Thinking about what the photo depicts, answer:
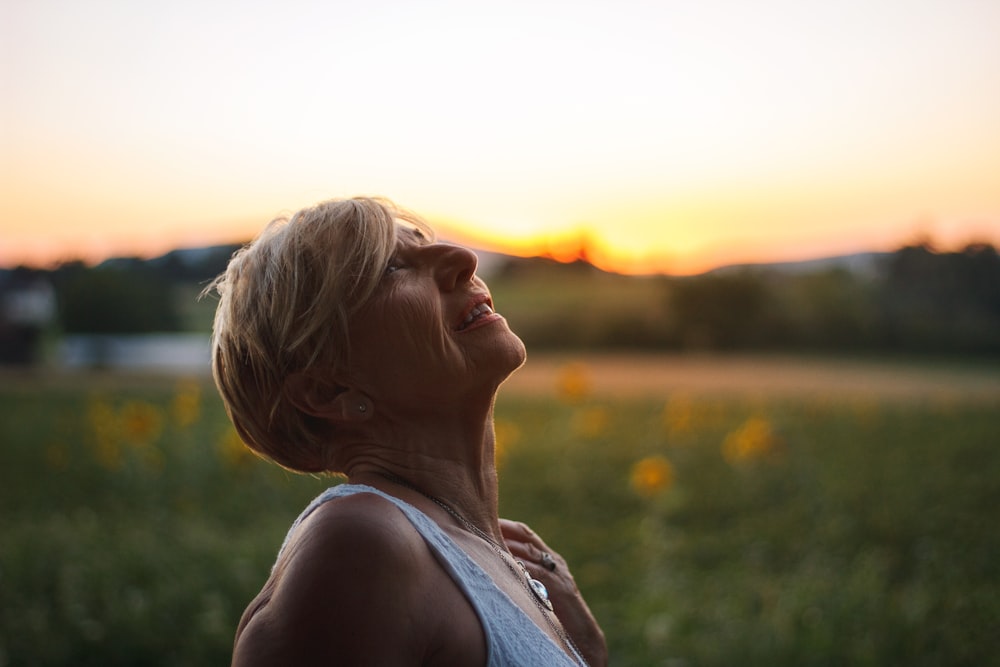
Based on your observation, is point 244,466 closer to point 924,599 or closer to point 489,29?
point 489,29

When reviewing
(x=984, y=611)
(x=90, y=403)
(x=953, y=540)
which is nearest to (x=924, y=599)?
(x=984, y=611)

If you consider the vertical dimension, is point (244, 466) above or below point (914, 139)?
below

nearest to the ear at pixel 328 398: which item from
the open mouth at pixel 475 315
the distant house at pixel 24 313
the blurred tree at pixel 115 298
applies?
the open mouth at pixel 475 315

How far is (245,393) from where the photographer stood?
3.42 feet

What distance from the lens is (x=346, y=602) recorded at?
787mm

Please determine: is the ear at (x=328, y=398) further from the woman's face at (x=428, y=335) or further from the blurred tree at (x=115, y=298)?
the blurred tree at (x=115, y=298)

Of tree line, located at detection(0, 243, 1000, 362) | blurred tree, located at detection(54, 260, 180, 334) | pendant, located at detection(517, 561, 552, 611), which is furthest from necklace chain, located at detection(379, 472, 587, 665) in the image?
blurred tree, located at detection(54, 260, 180, 334)

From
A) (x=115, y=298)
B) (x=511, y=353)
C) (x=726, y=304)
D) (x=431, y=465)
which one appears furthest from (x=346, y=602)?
(x=726, y=304)

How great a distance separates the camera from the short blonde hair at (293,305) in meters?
0.98

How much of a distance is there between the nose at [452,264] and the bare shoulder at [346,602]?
1.03 ft

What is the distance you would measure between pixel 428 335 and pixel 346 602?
1.06 ft

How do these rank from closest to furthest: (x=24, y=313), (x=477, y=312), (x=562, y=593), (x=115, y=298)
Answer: (x=477, y=312), (x=562, y=593), (x=115, y=298), (x=24, y=313)

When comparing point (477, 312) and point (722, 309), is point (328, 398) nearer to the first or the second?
point (477, 312)

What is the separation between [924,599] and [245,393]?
8.97 ft
